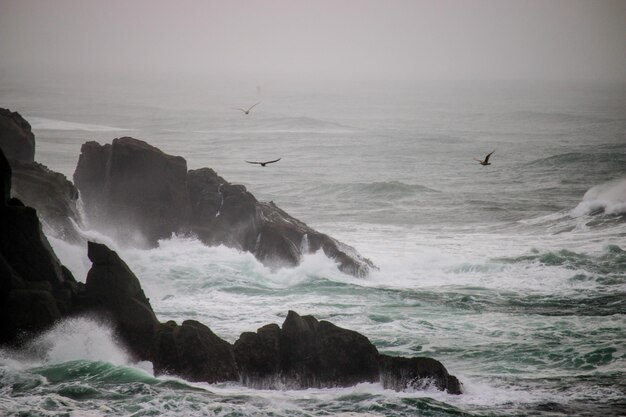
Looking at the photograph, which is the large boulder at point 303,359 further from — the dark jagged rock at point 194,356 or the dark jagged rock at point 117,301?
the dark jagged rock at point 117,301

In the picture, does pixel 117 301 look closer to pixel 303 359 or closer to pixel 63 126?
pixel 303 359

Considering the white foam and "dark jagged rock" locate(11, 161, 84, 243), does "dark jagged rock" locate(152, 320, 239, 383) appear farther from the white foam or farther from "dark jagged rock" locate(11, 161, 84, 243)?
"dark jagged rock" locate(11, 161, 84, 243)

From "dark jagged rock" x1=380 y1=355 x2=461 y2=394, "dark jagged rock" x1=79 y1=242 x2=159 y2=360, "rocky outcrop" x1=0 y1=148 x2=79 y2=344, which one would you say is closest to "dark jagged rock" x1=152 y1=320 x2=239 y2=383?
"dark jagged rock" x1=79 y1=242 x2=159 y2=360

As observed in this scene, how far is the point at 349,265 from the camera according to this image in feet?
121

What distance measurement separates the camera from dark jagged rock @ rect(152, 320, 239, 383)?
22203mm

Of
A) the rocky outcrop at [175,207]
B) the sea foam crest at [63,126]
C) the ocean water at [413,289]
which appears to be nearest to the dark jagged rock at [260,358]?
the ocean water at [413,289]

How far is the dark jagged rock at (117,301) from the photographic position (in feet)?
75.2

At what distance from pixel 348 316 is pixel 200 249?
8.59 m

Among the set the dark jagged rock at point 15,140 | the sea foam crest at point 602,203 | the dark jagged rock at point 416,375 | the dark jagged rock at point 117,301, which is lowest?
the dark jagged rock at point 416,375

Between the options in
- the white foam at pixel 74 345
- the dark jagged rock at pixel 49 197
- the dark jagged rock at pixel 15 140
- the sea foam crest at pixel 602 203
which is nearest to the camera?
the white foam at pixel 74 345

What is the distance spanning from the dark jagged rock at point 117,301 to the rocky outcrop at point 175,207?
12960mm

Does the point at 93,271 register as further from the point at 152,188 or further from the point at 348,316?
the point at 152,188

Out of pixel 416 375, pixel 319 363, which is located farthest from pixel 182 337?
pixel 416 375

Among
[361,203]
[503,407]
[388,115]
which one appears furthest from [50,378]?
[388,115]
